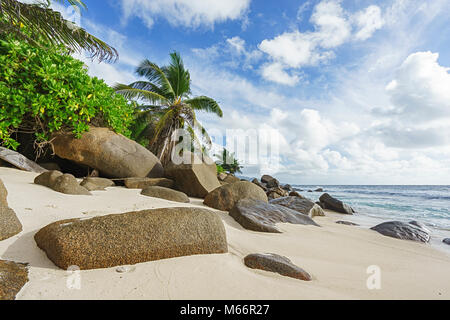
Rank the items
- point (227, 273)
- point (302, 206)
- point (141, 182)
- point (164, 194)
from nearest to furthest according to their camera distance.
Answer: point (227, 273), point (164, 194), point (141, 182), point (302, 206)

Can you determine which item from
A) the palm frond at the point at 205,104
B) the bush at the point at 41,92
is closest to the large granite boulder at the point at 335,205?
the palm frond at the point at 205,104

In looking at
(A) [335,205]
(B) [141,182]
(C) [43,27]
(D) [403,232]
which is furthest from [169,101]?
(D) [403,232]

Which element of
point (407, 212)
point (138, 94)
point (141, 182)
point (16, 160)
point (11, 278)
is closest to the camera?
point (11, 278)

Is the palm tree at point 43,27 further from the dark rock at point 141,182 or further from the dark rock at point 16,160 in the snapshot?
the dark rock at point 141,182

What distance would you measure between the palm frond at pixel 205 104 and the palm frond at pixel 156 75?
1.28m

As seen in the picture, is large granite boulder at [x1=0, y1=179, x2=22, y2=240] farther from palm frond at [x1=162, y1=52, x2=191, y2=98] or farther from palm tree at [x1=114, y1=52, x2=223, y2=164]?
palm frond at [x1=162, y1=52, x2=191, y2=98]

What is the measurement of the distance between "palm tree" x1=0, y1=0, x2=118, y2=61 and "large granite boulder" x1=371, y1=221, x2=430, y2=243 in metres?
9.20

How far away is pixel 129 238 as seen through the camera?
5.98 ft

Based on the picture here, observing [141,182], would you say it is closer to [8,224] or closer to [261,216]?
[261,216]

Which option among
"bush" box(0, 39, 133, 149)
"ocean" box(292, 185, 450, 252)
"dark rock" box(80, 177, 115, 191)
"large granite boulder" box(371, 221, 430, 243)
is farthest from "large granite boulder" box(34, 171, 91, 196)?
"ocean" box(292, 185, 450, 252)

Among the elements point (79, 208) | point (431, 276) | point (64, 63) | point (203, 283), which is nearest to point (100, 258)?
point (203, 283)

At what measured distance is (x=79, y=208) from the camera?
106 inches

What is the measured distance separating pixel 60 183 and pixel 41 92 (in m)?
3.07

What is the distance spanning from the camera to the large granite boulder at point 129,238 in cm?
166
